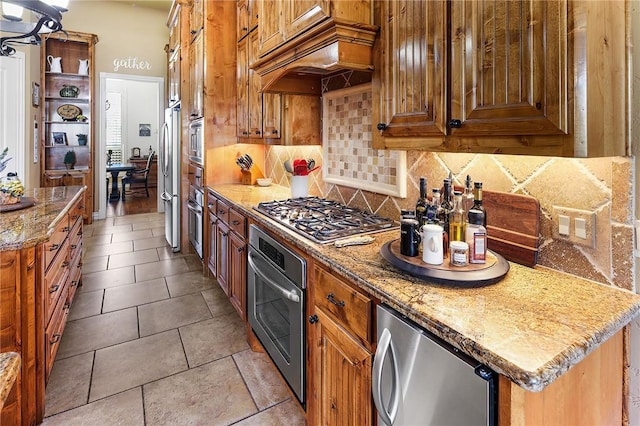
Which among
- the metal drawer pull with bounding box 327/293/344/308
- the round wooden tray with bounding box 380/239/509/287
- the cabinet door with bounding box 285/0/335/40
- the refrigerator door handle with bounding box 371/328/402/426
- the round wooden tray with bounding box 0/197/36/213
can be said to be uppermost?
the cabinet door with bounding box 285/0/335/40

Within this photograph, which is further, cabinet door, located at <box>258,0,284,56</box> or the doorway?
the doorway

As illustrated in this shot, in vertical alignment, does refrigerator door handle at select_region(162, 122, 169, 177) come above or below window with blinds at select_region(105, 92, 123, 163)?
below

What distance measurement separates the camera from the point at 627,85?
0.97 meters

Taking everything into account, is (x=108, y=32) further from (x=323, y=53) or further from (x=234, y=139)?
(x=323, y=53)

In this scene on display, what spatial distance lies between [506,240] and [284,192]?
2.07 metres

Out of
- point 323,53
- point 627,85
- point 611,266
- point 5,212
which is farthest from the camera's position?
point 5,212

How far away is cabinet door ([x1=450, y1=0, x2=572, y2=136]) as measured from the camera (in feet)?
3.01

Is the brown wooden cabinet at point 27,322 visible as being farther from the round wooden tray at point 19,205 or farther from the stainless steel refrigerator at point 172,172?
the stainless steel refrigerator at point 172,172

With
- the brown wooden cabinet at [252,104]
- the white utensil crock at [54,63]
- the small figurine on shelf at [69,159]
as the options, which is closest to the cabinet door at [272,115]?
the brown wooden cabinet at [252,104]

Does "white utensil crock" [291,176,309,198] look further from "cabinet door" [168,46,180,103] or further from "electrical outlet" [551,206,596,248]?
"cabinet door" [168,46,180,103]

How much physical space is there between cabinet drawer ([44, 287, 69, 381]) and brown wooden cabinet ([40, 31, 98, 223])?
437 centimetres

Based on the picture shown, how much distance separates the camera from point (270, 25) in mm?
2203

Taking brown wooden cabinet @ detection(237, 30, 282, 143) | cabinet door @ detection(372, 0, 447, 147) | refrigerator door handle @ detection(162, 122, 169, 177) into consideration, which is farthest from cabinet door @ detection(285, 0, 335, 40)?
refrigerator door handle @ detection(162, 122, 169, 177)

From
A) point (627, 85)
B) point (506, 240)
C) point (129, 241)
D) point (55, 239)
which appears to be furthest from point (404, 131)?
point (129, 241)
